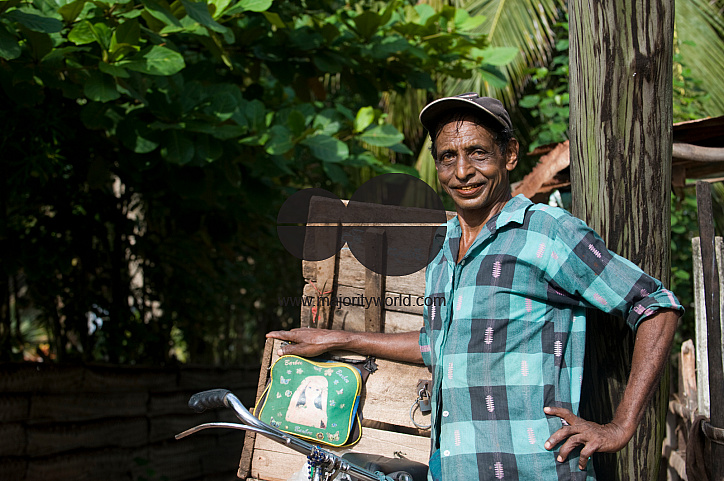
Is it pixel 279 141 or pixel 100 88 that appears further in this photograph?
pixel 279 141

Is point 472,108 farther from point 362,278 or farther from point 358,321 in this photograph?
point 358,321

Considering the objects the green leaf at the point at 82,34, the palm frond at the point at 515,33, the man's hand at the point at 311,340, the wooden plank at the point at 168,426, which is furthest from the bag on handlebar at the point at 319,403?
the palm frond at the point at 515,33

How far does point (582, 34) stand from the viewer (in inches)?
67.6

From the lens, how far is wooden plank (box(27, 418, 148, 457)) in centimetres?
392

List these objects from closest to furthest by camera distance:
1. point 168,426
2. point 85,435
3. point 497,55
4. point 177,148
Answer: point 177,148
point 497,55
point 85,435
point 168,426

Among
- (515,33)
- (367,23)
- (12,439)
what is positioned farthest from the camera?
(515,33)

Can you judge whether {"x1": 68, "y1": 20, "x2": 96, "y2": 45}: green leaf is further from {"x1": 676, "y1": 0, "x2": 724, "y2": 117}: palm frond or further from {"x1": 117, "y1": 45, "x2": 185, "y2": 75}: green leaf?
{"x1": 676, "y1": 0, "x2": 724, "y2": 117}: palm frond

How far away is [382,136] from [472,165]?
156 centimetres

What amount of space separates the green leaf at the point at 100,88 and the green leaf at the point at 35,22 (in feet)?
0.82

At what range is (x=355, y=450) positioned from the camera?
208cm

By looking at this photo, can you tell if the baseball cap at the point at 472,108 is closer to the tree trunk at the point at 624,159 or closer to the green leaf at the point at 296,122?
the tree trunk at the point at 624,159

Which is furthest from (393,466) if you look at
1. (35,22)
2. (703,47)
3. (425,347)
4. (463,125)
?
(703,47)

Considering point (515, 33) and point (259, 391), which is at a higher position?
point (515, 33)

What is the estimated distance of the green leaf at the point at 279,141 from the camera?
9.48 ft
